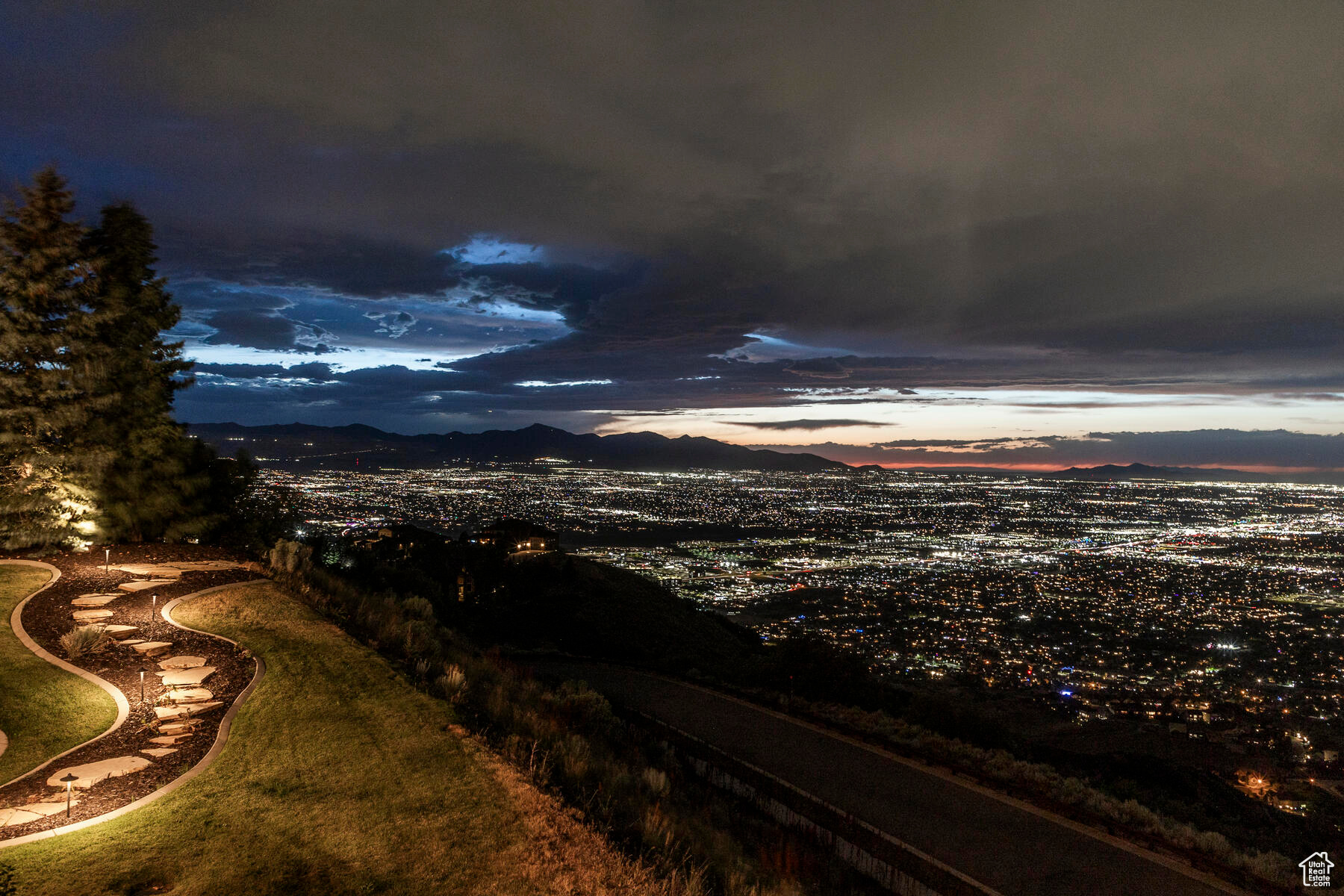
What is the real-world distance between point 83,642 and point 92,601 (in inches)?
98.5

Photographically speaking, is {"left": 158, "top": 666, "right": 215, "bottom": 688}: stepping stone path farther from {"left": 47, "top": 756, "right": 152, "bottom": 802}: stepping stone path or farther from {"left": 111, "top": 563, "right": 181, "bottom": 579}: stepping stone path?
{"left": 111, "top": 563, "right": 181, "bottom": 579}: stepping stone path

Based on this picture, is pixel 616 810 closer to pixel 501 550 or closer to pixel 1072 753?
pixel 1072 753

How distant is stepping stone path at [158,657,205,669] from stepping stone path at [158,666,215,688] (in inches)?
4.0

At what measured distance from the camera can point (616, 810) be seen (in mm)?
5891

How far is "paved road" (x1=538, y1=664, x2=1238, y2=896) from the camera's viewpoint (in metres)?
7.12

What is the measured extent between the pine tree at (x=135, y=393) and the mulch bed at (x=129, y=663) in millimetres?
1513

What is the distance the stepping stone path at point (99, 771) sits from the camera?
5355mm

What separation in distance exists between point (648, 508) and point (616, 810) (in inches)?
4770

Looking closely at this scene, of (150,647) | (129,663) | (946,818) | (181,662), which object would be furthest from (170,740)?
(946,818)

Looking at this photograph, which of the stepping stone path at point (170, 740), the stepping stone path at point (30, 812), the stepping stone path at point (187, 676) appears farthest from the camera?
the stepping stone path at point (187, 676)

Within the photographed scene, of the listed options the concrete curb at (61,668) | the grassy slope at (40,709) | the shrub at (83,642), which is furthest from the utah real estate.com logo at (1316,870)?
the shrub at (83,642)

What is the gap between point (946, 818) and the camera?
27.9ft

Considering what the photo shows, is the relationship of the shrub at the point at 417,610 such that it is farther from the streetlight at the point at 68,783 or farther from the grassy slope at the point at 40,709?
the streetlight at the point at 68,783

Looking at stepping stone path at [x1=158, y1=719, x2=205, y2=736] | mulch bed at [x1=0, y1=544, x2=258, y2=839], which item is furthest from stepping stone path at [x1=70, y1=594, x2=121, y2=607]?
stepping stone path at [x1=158, y1=719, x2=205, y2=736]
